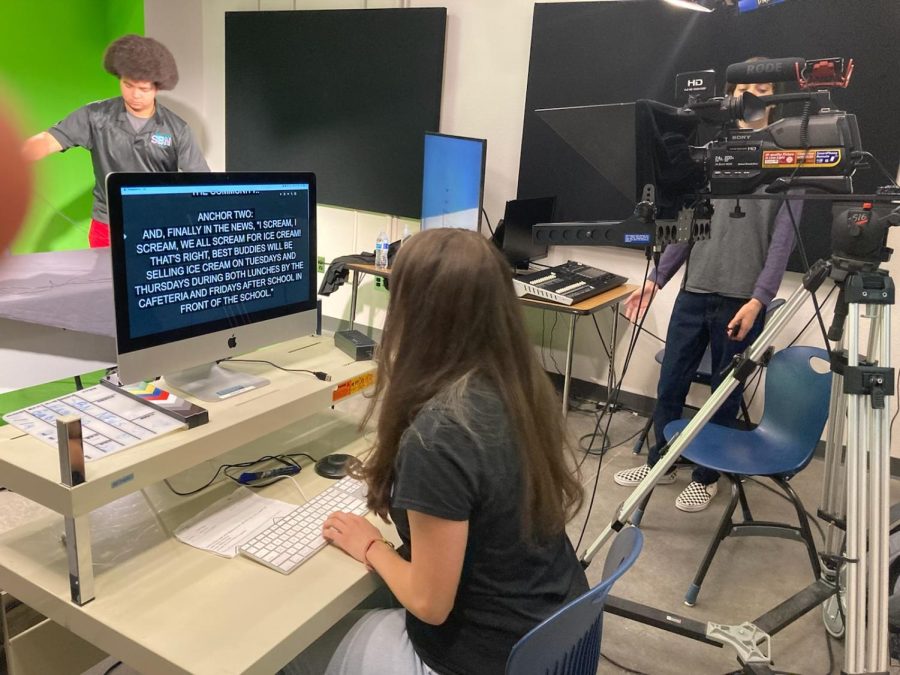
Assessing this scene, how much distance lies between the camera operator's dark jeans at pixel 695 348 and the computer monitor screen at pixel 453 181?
1.01 m

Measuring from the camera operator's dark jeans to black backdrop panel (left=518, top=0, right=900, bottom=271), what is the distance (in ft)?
2.48

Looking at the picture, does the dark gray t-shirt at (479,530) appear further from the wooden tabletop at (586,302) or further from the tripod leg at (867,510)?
the wooden tabletop at (586,302)

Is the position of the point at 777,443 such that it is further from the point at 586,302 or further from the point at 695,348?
the point at 586,302

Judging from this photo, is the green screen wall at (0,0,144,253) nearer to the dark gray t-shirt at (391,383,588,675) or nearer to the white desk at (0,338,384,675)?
the white desk at (0,338,384,675)

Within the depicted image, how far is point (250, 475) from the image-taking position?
4.38 feet

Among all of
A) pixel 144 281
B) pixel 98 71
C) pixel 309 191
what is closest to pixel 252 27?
pixel 98 71

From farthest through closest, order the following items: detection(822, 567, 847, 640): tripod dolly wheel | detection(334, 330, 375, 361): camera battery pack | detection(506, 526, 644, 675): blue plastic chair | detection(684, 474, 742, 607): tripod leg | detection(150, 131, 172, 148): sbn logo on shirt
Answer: detection(150, 131, 172, 148): sbn logo on shirt, detection(684, 474, 742, 607): tripod leg, detection(822, 567, 847, 640): tripod dolly wheel, detection(334, 330, 375, 361): camera battery pack, detection(506, 526, 644, 675): blue plastic chair

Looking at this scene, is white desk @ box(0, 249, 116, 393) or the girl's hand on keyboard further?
white desk @ box(0, 249, 116, 393)

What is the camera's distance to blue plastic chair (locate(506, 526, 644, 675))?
0.84 metres

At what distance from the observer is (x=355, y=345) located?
1.54 meters

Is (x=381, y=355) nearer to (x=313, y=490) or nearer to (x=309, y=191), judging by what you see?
(x=313, y=490)

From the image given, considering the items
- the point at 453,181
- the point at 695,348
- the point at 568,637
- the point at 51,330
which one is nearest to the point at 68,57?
the point at 453,181

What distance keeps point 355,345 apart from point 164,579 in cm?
67

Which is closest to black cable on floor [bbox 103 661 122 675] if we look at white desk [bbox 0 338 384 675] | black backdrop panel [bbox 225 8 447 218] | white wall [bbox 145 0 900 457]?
white desk [bbox 0 338 384 675]
